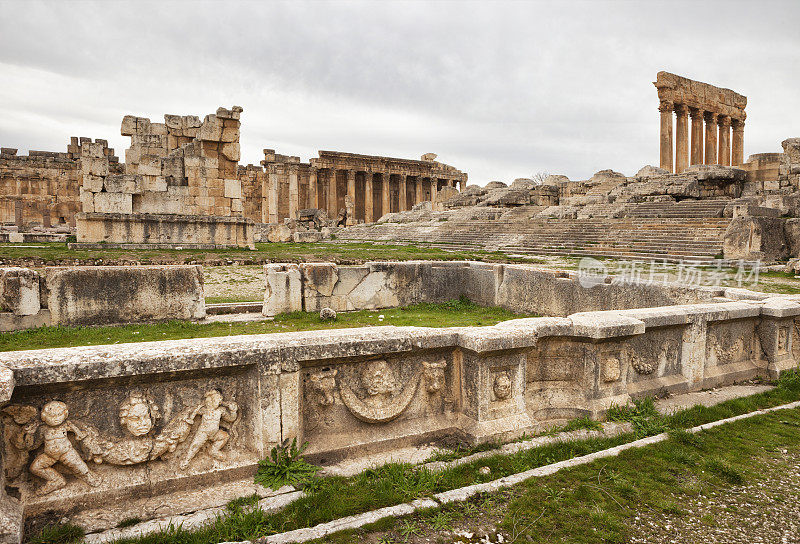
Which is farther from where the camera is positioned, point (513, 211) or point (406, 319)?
point (513, 211)

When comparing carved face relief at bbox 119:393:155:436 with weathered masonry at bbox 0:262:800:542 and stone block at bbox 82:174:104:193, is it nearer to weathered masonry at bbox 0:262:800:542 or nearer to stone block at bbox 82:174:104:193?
weathered masonry at bbox 0:262:800:542

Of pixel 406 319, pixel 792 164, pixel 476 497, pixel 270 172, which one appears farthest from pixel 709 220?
pixel 270 172

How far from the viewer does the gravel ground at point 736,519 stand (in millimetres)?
2560

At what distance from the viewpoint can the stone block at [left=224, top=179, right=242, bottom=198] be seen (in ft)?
53.9

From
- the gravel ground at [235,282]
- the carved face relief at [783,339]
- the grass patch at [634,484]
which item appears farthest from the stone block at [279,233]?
the grass patch at [634,484]

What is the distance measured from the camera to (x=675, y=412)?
4.08 metres

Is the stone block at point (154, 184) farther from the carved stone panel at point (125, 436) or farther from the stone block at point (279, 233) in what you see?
the carved stone panel at point (125, 436)

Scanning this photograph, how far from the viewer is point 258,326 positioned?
21.1 ft

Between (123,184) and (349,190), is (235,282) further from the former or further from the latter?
(349,190)

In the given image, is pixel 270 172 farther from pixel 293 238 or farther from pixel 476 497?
pixel 476 497

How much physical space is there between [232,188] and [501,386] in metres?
15.0

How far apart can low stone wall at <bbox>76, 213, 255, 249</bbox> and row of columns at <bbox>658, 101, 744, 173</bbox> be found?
27.5 m

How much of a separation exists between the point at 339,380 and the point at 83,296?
15.8 feet

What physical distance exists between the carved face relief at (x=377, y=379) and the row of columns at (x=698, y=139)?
31.8 metres
